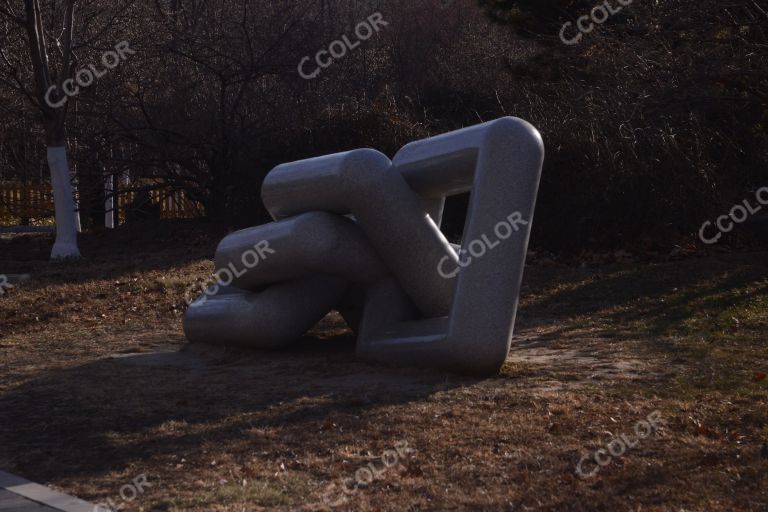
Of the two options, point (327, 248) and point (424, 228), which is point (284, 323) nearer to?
point (327, 248)

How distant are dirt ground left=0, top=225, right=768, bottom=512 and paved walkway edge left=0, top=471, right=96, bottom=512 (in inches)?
4.9

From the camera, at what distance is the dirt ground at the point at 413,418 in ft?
17.4

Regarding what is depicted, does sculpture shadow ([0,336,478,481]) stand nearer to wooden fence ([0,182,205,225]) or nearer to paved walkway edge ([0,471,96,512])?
paved walkway edge ([0,471,96,512])

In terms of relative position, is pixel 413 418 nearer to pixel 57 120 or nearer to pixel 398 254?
pixel 398 254

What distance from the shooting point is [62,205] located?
17656 mm

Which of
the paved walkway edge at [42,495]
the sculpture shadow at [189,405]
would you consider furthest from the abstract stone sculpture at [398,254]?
the paved walkway edge at [42,495]

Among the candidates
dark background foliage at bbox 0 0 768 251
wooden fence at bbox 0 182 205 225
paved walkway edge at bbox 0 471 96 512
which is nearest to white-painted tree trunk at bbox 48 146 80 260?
dark background foliage at bbox 0 0 768 251

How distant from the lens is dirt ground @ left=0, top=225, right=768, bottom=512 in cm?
530

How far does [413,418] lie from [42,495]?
2.25 m

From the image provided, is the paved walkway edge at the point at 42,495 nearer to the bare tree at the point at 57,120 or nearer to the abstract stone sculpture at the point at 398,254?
the abstract stone sculpture at the point at 398,254

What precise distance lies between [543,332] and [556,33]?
29.4ft

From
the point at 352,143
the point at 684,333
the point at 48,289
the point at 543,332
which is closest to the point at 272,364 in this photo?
the point at 543,332

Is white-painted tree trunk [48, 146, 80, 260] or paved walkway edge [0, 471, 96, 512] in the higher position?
white-painted tree trunk [48, 146, 80, 260]

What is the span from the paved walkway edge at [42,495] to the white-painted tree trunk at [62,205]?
40.5 ft
